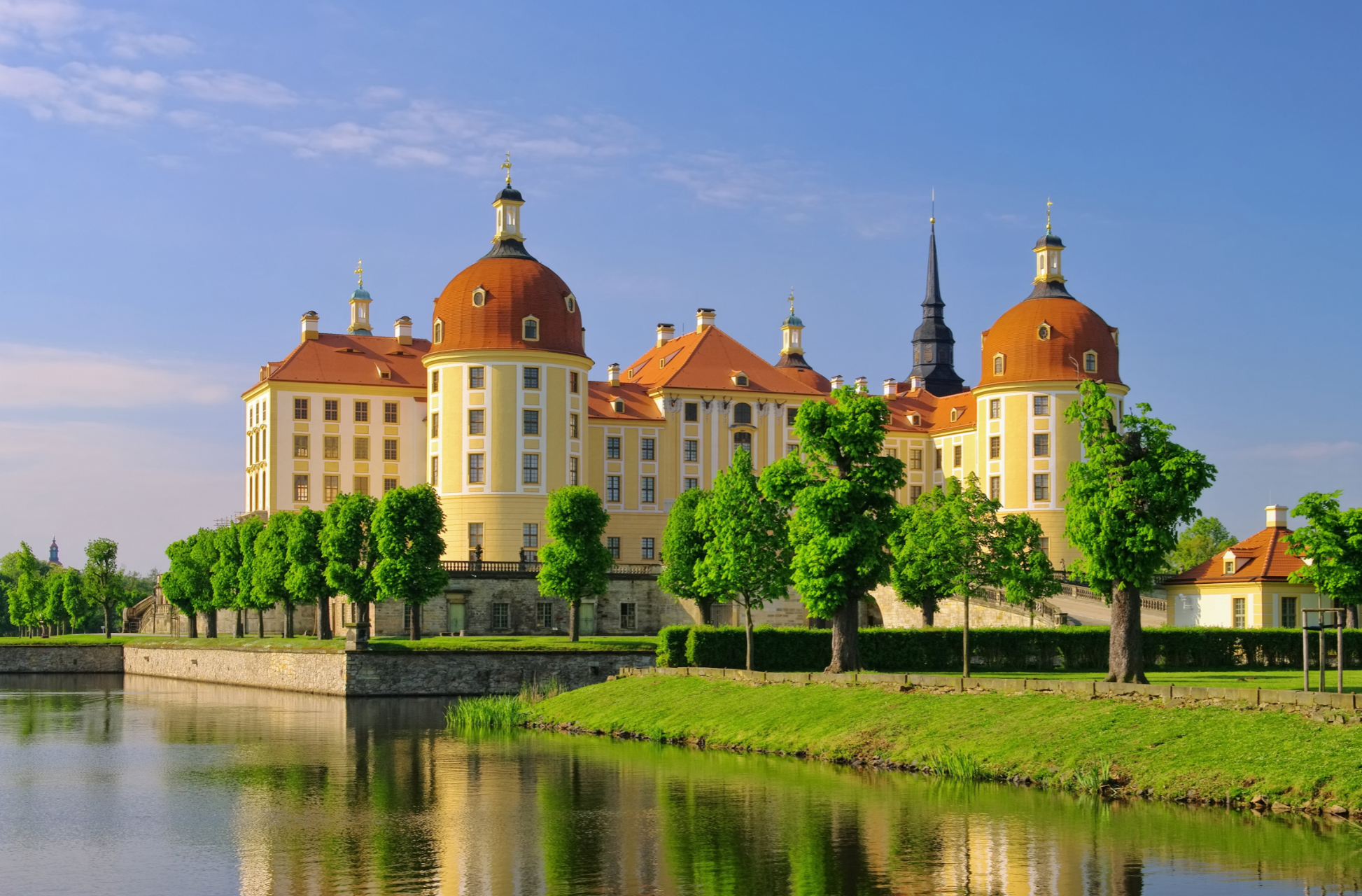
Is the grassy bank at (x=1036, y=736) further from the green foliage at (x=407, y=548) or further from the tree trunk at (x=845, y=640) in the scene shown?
the green foliage at (x=407, y=548)

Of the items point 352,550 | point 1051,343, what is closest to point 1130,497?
point 352,550

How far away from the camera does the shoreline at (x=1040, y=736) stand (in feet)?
82.1

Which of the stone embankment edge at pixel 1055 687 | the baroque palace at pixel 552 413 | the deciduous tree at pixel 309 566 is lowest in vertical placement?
the stone embankment edge at pixel 1055 687

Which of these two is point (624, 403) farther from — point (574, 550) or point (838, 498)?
point (838, 498)

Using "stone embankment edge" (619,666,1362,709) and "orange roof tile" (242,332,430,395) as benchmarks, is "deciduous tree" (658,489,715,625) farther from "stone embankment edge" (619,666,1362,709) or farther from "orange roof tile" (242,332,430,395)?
"orange roof tile" (242,332,430,395)

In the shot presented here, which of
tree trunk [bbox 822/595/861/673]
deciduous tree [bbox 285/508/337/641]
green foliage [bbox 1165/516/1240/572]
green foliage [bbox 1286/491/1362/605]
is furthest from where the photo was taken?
green foliage [bbox 1165/516/1240/572]

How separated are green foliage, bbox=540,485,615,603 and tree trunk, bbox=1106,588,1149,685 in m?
32.0

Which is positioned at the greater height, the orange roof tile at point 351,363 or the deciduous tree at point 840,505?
the orange roof tile at point 351,363

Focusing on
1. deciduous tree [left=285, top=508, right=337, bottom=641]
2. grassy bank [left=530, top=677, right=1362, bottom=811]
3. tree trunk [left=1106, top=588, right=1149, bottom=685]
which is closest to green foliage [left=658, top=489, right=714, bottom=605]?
deciduous tree [left=285, top=508, right=337, bottom=641]

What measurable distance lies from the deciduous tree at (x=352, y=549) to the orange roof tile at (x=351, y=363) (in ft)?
58.6

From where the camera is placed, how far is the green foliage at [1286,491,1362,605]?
47188 millimetres

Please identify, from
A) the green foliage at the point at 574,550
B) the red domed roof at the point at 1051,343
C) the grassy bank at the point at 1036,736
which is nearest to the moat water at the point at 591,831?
the grassy bank at the point at 1036,736

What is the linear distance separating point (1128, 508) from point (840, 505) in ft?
28.2

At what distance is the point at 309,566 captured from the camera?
66.9 meters
